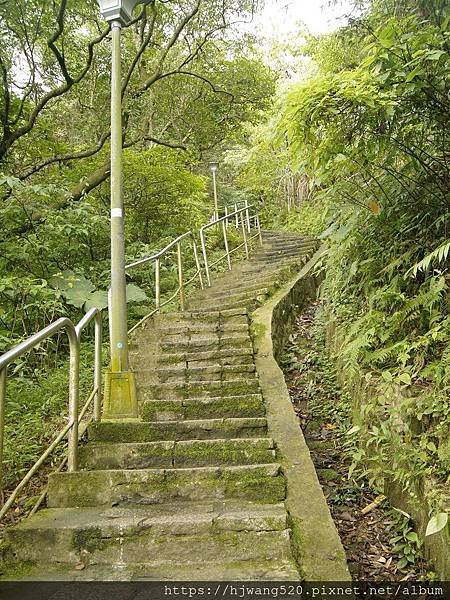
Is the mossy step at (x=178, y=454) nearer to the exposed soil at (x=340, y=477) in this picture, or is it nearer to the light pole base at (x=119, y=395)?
the light pole base at (x=119, y=395)

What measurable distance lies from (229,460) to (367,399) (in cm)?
124

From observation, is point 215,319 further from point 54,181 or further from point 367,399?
point 54,181

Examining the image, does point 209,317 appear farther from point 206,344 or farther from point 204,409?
point 204,409

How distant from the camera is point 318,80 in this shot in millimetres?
3201

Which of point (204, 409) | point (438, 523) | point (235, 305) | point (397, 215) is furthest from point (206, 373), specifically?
point (438, 523)

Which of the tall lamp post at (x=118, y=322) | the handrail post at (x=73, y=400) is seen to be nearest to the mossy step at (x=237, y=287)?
the tall lamp post at (x=118, y=322)

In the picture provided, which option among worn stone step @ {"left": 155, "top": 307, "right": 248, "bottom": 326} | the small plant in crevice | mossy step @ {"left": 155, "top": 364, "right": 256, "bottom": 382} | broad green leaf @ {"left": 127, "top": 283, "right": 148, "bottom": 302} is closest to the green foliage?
the small plant in crevice

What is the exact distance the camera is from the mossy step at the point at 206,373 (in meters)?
4.23

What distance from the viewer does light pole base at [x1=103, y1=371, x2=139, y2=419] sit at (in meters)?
3.44

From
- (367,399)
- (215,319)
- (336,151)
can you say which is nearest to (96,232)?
(215,319)

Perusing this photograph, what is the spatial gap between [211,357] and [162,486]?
1.82 m

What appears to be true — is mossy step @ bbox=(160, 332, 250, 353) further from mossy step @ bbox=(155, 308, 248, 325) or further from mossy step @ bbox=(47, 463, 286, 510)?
mossy step @ bbox=(47, 463, 286, 510)

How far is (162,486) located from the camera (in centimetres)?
280

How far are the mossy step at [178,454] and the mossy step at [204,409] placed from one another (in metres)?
0.61
